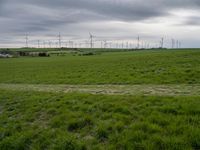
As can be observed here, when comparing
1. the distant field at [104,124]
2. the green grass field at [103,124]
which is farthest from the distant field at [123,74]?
the distant field at [104,124]

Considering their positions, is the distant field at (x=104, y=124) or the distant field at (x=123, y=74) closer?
the distant field at (x=104, y=124)

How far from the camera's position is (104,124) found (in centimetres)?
667

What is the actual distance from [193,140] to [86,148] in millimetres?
2692

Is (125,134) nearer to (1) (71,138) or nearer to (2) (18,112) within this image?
(1) (71,138)

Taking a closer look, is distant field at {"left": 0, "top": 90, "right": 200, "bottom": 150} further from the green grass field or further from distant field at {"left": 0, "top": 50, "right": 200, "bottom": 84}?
distant field at {"left": 0, "top": 50, "right": 200, "bottom": 84}

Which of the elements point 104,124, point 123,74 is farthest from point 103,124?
point 123,74

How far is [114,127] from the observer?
21.2 feet

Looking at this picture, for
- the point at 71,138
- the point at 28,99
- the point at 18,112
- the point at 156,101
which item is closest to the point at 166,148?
the point at 71,138

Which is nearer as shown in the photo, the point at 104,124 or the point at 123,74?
the point at 104,124

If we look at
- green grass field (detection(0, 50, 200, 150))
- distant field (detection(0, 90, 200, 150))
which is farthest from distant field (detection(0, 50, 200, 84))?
distant field (detection(0, 90, 200, 150))

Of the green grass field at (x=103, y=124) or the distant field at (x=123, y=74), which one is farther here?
the distant field at (x=123, y=74)

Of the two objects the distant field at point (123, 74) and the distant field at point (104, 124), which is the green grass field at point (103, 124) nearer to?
the distant field at point (104, 124)

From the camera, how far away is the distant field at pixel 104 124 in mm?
5656

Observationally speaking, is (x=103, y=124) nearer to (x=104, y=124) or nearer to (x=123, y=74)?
(x=104, y=124)
